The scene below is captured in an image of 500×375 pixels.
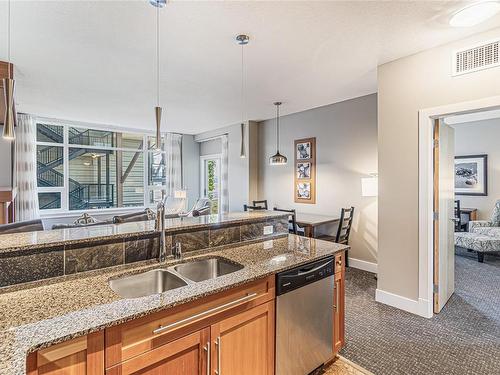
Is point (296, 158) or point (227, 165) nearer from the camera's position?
point (296, 158)

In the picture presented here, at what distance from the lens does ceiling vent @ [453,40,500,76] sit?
2350 millimetres

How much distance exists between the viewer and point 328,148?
190 inches

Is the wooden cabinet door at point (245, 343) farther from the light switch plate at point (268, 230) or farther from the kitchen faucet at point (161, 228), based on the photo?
the light switch plate at point (268, 230)

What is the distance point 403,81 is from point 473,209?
14.9ft

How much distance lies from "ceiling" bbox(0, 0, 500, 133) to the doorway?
9.95 feet

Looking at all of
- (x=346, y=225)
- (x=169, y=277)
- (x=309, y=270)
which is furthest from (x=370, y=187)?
(x=169, y=277)

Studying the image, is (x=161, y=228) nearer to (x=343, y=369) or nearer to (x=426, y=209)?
(x=343, y=369)

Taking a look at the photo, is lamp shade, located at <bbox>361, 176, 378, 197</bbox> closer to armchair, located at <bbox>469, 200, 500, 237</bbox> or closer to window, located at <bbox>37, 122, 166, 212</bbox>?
armchair, located at <bbox>469, 200, 500, 237</bbox>

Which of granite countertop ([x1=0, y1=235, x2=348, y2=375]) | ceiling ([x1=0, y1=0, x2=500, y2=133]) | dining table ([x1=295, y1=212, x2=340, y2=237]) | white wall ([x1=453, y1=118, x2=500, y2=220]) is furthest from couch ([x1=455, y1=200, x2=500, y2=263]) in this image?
granite countertop ([x1=0, y1=235, x2=348, y2=375])

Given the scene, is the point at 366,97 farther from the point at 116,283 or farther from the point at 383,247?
the point at 116,283

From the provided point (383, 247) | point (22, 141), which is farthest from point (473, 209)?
point (22, 141)

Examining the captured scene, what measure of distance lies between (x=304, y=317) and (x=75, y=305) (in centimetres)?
131

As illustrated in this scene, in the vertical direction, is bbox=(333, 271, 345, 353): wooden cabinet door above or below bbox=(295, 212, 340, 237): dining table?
below

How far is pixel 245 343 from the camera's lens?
1.55 meters
